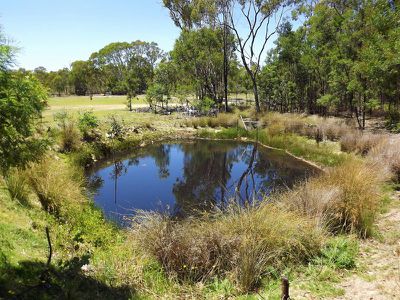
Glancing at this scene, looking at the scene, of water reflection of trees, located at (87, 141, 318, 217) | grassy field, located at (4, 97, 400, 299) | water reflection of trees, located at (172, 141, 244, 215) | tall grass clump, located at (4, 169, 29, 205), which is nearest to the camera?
grassy field, located at (4, 97, 400, 299)

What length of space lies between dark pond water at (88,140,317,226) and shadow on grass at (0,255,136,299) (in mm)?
3426

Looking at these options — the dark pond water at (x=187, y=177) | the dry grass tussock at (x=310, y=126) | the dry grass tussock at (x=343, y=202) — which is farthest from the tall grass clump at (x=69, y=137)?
the dry grass tussock at (x=310, y=126)

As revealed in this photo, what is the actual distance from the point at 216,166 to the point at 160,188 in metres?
3.88

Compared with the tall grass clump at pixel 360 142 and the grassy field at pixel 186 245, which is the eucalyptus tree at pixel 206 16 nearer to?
the tall grass clump at pixel 360 142

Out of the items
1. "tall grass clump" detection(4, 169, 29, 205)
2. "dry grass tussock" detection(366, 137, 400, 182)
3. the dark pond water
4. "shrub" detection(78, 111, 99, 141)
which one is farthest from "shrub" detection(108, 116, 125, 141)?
"dry grass tussock" detection(366, 137, 400, 182)

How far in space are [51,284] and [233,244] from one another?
258 cm

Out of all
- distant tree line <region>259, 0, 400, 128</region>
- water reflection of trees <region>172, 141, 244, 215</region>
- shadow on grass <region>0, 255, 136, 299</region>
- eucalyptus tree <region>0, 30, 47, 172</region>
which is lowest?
water reflection of trees <region>172, 141, 244, 215</region>

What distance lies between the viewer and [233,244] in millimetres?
5117

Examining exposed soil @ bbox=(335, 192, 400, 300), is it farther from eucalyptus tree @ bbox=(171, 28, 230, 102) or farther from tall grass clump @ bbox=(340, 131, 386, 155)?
eucalyptus tree @ bbox=(171, 28, 230, 102)

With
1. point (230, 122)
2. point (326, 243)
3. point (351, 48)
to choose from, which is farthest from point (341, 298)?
point (230, 122)

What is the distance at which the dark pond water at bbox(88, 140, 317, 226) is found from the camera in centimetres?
966

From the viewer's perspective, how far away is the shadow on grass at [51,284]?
349 cm

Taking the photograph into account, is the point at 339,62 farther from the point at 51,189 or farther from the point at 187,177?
the point at 51,189

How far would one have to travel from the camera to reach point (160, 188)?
1130 cm
